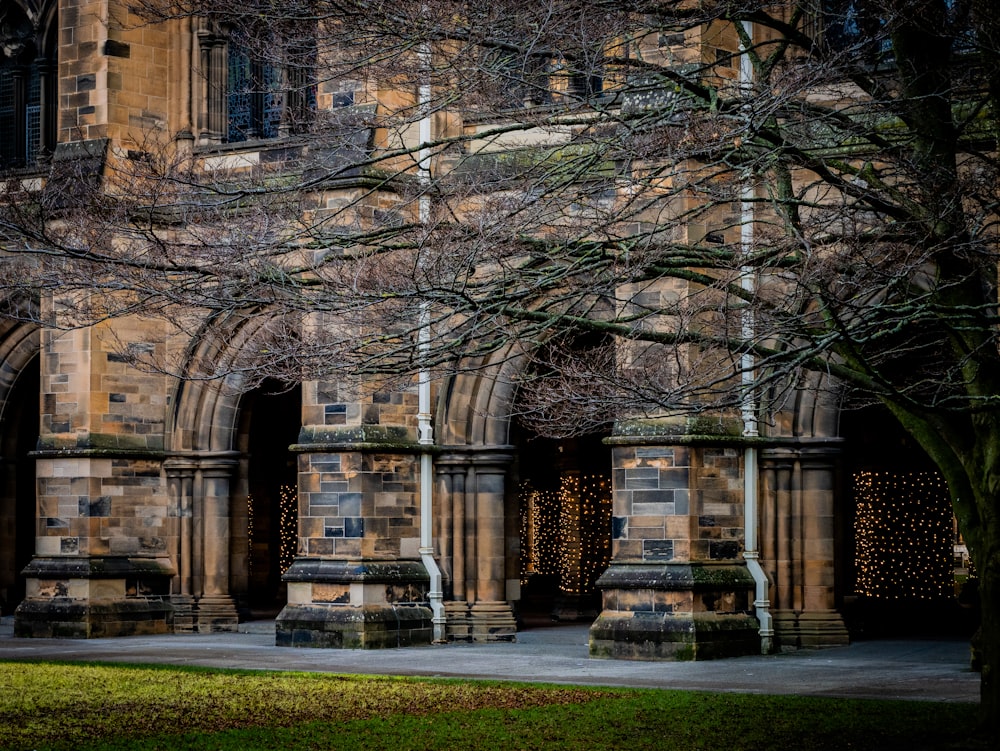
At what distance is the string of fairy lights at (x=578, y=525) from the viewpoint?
77.2 feet

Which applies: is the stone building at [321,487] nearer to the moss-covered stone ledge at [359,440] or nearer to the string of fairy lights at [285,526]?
the moss-covered stone ledge at [359,440]

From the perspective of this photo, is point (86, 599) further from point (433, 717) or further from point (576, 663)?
point (433, 717)

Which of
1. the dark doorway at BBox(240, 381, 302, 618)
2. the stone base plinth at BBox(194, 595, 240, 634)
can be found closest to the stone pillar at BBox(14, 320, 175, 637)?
the stone base plinth at BBox(194, 595, 240, 634)

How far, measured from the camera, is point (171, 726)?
11.3 metres

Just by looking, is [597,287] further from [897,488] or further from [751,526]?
[897,488]

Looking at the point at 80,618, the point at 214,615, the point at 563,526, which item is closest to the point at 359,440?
the point at 214,615

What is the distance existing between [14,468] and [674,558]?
35.5ft

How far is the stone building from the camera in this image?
16531 millimetres

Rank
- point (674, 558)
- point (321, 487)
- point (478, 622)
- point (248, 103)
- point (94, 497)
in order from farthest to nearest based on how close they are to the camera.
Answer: point (248, 103) < point (94, 497) < point (478, 622) < point (321, 487) < point (674, 558)

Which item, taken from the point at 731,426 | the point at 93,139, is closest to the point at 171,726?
the point at 731,426

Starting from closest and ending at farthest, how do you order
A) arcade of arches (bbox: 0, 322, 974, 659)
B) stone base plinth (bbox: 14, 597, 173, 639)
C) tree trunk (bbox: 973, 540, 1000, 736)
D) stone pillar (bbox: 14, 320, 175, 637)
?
tree trunk (bbox: 973, 540, 1000, 736), arcade of arches (bbox: 0, 322, 974, 659), stone base plinth (bbox: 14, 597, 173, 639), stone pillar (bbox: 14, 320, 175, 637)

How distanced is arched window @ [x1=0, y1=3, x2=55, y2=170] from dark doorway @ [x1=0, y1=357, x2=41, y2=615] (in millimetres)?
2772

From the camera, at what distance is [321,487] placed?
59.8 ft

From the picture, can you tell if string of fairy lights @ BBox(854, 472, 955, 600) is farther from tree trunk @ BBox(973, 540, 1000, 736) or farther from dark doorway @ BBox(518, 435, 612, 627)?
tree trunk @ BBox(973, 540, 1000, 736)
